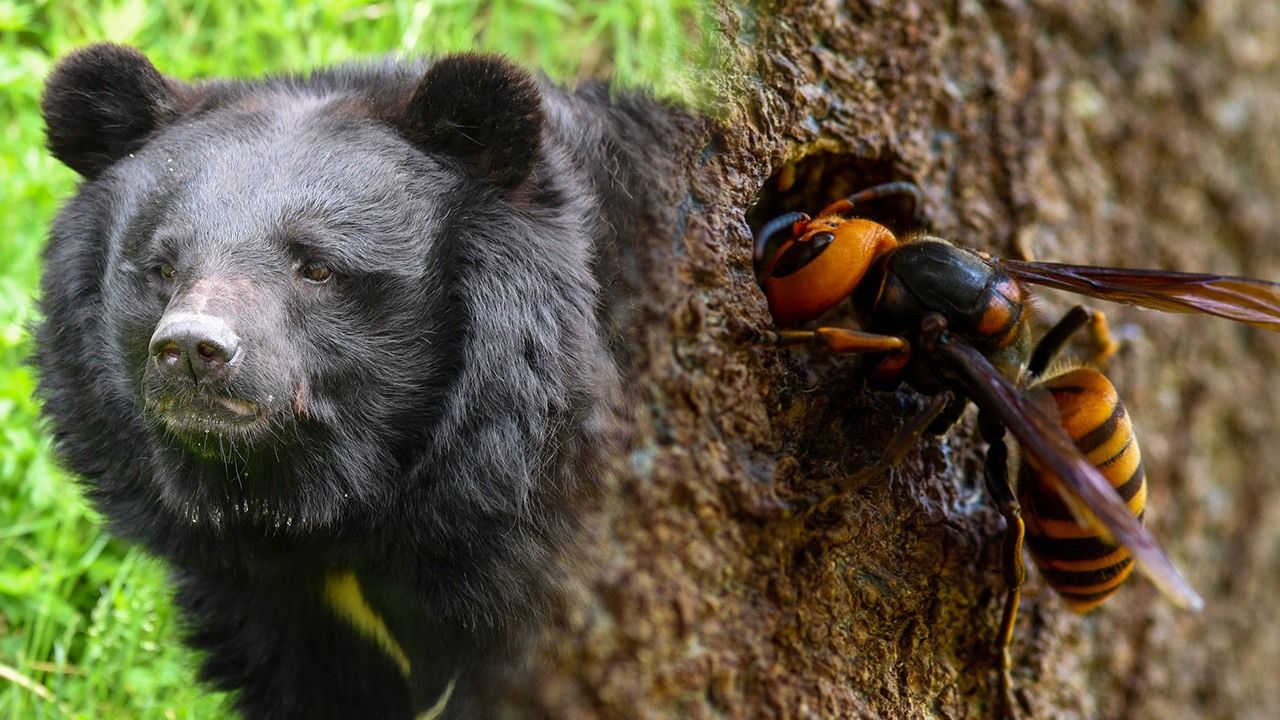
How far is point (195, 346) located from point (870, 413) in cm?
118

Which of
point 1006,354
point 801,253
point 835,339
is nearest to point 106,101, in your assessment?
point 801,253

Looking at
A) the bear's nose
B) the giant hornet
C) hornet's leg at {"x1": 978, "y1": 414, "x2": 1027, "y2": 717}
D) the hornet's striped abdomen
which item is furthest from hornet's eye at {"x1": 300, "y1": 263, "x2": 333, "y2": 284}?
the hornet's striped abdomen

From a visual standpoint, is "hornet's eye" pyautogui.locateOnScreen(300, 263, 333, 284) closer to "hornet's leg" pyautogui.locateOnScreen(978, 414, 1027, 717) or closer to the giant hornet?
the giant hornet

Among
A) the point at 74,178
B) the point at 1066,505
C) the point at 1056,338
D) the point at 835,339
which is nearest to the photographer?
the point at 835,339

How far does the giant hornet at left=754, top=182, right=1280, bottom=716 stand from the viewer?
2.06 m

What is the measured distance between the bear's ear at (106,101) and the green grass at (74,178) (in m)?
0.69

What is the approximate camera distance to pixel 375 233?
246 cm

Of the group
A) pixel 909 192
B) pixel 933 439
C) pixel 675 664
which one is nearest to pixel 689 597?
pixel 675 664

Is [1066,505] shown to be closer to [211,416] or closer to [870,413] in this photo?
[870,413]

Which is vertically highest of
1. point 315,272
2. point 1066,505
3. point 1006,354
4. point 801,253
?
point 801,253

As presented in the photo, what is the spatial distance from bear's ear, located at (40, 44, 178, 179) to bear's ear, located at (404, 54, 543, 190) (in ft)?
1.91

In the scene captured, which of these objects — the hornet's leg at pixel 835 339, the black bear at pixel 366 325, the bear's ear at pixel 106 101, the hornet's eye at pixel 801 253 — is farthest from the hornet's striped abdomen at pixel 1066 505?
the bear's ear at pixel 106 101

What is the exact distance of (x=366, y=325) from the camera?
2455mm

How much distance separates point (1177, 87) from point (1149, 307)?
1.55 meters
